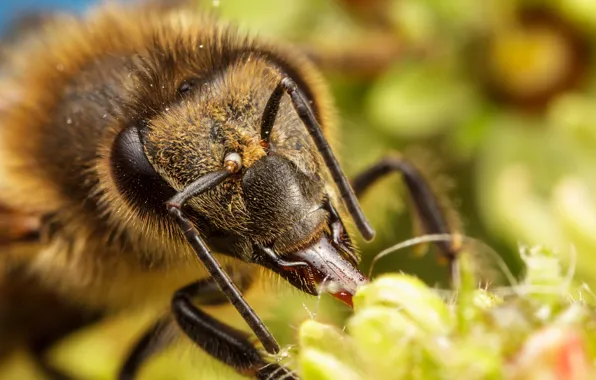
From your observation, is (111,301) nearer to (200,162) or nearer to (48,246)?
(48,246)

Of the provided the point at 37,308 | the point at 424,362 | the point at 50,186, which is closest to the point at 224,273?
the point at 424,362

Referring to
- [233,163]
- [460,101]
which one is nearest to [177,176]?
[233,163]

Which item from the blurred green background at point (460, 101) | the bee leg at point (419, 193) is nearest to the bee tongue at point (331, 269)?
the bee leg at point (419, 193)

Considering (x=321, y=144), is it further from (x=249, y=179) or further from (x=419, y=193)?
(x=419, y=193)

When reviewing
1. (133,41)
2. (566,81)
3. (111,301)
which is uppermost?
(133,41)

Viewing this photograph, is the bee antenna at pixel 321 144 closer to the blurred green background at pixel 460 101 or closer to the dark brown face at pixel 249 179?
the dark brown face at pixel 249 179

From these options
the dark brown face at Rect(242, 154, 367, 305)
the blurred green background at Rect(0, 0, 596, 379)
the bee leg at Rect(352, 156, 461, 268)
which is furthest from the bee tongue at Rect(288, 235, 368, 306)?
the blurred green background at Rect(0, 0, 596, 379)
